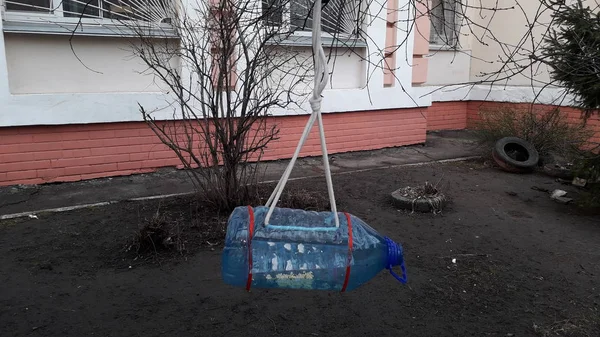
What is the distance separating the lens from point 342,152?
7586mm

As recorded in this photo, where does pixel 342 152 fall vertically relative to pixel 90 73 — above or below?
below

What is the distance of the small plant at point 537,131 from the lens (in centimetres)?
722

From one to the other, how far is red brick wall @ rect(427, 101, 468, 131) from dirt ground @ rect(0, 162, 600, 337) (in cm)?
515

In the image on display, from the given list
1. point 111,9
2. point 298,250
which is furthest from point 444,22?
point 111,9

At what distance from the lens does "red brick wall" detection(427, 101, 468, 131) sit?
32.6 feet

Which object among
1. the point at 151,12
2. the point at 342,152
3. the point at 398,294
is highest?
the point at 151,12

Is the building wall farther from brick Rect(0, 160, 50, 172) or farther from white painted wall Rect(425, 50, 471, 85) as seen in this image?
brick Rect(0, 160, 50, 172)

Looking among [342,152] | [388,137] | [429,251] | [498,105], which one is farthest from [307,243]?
[498,105]

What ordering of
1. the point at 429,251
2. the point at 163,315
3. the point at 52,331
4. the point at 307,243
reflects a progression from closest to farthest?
the point at 307,243 → the point at 52,331 → the point at 163,315 → the point at 429,251

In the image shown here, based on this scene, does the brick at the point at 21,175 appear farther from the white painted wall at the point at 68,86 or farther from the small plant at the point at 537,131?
the small plant at the point at 537,131

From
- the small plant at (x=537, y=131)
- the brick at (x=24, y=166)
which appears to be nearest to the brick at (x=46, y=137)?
the brick at (x=24, y=166)

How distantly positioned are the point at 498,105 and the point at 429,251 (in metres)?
6.63

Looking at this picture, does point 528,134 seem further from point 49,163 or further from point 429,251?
point 49,163

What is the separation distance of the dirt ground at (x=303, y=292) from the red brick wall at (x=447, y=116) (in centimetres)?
515
